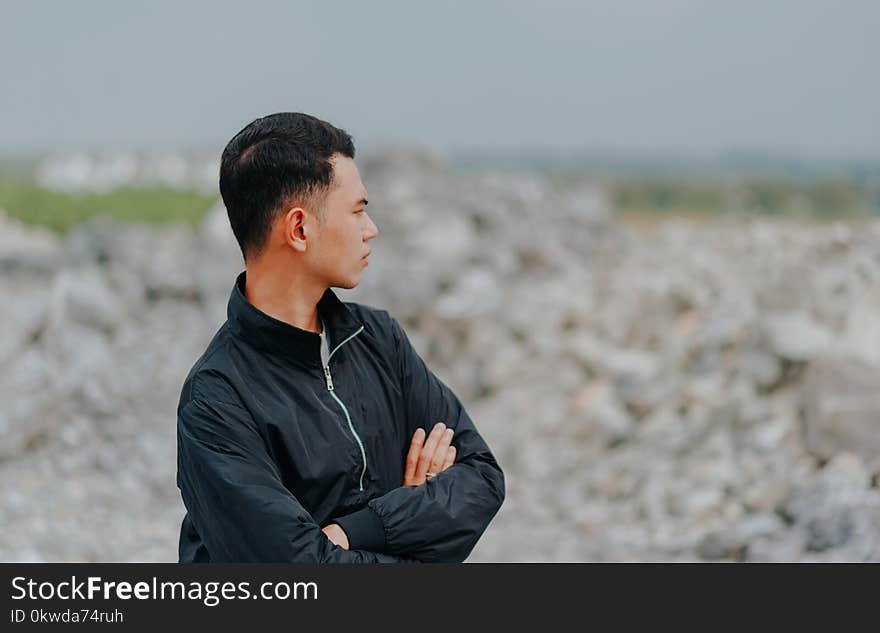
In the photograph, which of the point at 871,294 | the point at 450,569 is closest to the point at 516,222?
the point at 871,294

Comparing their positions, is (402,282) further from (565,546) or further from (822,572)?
(822,572)

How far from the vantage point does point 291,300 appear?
8.38ft

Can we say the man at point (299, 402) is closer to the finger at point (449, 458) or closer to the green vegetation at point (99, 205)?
the finger at point (449, 458)

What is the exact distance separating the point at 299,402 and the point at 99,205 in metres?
19.1

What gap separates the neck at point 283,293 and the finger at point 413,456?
410 mm

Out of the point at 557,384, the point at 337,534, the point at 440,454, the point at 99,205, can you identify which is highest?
the point at 440,454

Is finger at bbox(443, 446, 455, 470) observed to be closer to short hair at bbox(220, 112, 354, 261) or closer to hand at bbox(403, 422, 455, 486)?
hand at bbox(403, 422, 455, 486)

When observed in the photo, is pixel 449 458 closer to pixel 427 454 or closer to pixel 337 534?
pixel 427 454

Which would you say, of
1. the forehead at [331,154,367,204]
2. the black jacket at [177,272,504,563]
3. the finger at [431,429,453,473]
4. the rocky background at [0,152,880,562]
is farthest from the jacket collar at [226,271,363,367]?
the rocky background at [0,152,880,562]

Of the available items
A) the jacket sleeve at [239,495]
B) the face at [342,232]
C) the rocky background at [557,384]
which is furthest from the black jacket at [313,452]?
the rocky background at [557,384]

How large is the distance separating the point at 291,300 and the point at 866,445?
14.4 feet

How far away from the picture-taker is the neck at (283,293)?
8.32 feet

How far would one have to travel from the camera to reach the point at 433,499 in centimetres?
262

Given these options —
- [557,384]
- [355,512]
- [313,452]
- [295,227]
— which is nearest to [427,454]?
Result: [355,512]
